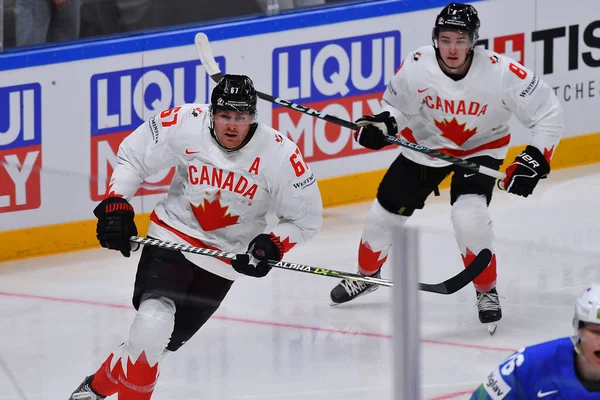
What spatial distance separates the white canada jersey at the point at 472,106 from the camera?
5.42 m

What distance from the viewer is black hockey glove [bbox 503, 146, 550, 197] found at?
17.3 feet

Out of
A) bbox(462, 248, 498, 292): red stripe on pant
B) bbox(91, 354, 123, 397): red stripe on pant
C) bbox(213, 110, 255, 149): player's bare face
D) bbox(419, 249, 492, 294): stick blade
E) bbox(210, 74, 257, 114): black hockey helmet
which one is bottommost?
bbox(91, 354, 123, 397): red stripe on pant

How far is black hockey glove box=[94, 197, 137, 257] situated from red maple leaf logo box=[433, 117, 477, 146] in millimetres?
1671

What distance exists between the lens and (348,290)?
5703mm

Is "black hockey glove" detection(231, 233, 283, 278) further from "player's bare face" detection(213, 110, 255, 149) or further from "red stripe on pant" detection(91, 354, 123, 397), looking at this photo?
"red stripe on pant" detection(91, 354, 123, 397)

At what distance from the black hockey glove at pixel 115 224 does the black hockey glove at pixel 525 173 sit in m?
1.59

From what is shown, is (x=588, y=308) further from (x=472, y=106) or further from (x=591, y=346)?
(x=472, y=106)

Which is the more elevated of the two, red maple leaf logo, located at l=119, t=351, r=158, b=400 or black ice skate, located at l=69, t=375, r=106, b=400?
red maple leaf logo, located at l=119, t=351, r=158, b=400

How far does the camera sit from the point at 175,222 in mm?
4512

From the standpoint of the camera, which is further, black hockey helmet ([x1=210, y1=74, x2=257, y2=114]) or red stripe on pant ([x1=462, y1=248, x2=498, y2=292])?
red stripe on pant ([x1=462, y1=248, x2=498, y2=292])

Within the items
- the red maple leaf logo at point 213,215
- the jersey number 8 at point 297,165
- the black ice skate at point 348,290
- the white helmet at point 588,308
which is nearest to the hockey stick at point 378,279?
the red maple leaf logo at point 213,215

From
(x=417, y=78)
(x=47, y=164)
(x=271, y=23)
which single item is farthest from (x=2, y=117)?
(x=417, y=78)

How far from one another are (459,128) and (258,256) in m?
1.52

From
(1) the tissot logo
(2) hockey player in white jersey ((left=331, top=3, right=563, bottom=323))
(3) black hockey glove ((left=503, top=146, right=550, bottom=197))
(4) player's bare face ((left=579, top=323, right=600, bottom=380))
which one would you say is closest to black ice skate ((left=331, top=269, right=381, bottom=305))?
(2) hockey player in white jersey ((left=331, top=3, right=563, bottom=323))
